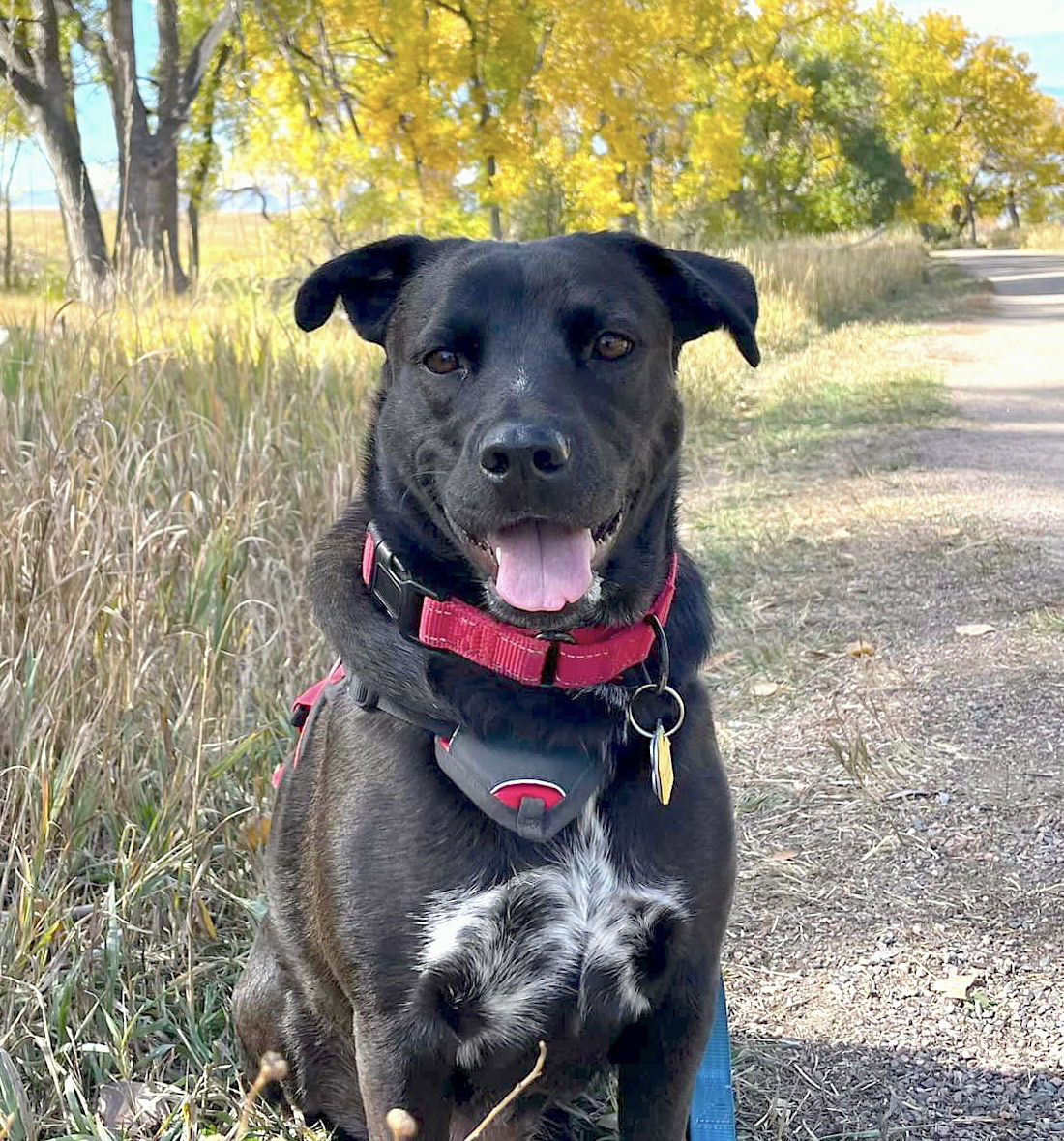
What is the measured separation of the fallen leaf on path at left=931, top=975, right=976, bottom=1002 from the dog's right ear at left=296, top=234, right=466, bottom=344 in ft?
5.90

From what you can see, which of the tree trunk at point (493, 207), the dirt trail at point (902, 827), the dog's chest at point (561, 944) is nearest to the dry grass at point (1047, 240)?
the tree trunk at point (493, 207)

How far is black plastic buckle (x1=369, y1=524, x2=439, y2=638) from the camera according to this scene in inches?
76.7

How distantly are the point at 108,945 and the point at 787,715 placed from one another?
7.57ft

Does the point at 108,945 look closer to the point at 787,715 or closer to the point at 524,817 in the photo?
the point at 524,817

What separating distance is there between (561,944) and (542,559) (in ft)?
1.99

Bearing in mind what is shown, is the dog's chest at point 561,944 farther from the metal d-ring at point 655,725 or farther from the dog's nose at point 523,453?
the dog's nose at point 523,453

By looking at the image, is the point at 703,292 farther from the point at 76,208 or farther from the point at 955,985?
the point at 76,208

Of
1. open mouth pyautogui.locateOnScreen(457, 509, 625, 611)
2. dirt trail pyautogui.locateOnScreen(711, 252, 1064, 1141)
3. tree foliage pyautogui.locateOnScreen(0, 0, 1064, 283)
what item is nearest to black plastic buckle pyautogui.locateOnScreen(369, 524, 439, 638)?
open mouth pyautogui.locateOnScreen(457, 509, 625, 611)

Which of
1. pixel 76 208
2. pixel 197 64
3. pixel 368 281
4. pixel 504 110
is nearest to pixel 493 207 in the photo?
pixel 504 110

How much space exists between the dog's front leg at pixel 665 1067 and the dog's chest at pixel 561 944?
9 centimetres

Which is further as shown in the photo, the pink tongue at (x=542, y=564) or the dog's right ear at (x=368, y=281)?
the dog's right ear at (x=368, y=281)

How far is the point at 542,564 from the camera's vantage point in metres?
1.97

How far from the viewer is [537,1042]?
1.83m

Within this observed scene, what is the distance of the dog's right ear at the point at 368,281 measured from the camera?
2215 millimetres
